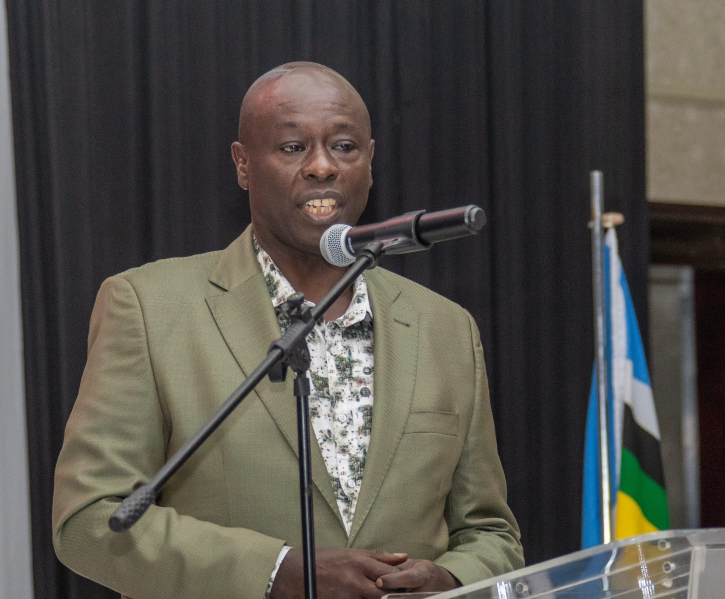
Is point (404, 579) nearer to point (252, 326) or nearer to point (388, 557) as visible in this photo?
point (388, 557)

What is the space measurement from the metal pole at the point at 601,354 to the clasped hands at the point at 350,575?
1.84 metres

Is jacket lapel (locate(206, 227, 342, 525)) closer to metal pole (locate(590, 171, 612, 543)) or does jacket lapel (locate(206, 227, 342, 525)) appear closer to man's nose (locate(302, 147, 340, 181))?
man's nose (locate(302, 147, 340, 181))

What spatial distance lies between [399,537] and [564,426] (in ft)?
6.90

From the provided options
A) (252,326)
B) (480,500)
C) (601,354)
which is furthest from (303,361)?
(601,354)

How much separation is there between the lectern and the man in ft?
1.85

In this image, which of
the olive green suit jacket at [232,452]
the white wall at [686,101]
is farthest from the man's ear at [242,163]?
the white wall at [686,101]

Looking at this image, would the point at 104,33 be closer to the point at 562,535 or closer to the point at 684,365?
the point at 562,535

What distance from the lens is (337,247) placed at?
151cm

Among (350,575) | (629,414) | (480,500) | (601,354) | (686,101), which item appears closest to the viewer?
(350,575)

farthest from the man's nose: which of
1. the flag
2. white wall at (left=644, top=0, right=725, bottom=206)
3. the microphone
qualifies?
white wall at (left=644, top=0, right=725, bottom=206)

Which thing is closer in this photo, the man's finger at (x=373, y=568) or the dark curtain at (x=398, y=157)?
the man's finger at (x=373, y=568)

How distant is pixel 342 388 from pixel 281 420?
0.52 ft

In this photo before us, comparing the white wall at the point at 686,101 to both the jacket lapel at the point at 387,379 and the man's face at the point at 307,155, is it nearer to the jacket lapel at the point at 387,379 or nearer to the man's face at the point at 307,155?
the jacket lapel at the point at 387,379

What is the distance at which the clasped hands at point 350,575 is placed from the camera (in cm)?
166
